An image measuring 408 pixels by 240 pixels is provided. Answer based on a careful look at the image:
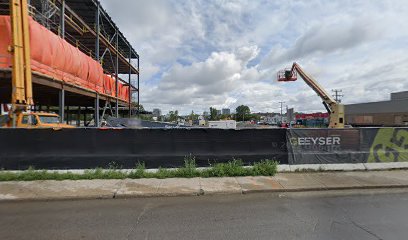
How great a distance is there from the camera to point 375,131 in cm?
956

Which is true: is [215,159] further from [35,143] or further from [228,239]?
[35,143]

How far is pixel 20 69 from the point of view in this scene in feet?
36.3

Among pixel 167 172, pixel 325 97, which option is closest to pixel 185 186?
pixel 167 172

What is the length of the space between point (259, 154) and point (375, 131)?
4595mm

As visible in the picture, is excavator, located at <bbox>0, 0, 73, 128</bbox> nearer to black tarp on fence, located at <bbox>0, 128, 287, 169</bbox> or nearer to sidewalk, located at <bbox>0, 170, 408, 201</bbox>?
black tarp on fence, located at <bbox>0, 128, 287, 169</bbox>

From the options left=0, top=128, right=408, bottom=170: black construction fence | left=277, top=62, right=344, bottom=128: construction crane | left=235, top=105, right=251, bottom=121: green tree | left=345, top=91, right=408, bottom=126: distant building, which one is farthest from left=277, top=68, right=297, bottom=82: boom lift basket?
left=235, top=105, right=251, bottom=121: green tree

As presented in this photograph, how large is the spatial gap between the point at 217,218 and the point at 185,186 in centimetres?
224

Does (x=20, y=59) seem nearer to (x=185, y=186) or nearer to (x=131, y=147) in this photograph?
(x=131, y=147)

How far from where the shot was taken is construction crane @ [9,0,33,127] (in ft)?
35.6

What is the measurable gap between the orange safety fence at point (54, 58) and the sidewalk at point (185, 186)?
793 cm

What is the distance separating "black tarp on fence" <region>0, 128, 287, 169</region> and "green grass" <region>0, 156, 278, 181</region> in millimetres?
288

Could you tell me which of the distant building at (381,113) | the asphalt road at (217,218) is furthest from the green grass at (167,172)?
the distant building at (381,113)

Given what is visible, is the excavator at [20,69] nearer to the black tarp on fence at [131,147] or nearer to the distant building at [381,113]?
the black tarp on fence at [131,147]

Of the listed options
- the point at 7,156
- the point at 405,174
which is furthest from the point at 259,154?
the point at 7,156
